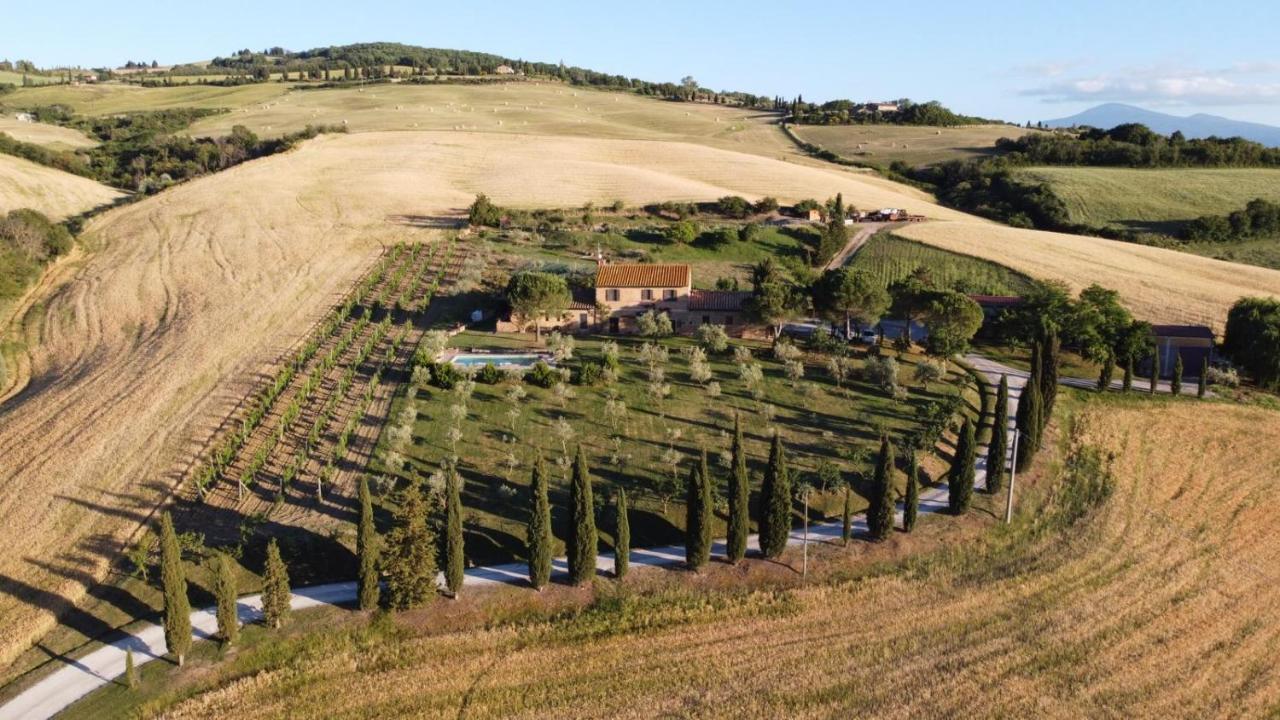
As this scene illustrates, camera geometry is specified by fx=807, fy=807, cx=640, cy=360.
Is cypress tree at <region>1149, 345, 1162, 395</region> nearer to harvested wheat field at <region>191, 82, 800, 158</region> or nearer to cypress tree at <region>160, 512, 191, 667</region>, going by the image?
cypress tree at <region>160, 512, 191, 667</region>

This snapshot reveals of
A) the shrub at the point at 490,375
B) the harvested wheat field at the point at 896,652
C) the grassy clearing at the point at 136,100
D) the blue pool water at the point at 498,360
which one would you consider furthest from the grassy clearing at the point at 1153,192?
the grassy clearing at the point at 136,100

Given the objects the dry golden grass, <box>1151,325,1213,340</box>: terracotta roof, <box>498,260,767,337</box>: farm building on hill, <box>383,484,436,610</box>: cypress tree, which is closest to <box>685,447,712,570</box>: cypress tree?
<box>383,484,436,610</box>: cypress tree

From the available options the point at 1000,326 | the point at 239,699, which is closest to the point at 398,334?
the point at 239,699

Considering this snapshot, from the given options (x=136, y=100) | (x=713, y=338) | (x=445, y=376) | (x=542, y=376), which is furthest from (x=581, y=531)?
(x=136, y=100)

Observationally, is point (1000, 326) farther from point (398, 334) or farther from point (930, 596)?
point (398, 334)

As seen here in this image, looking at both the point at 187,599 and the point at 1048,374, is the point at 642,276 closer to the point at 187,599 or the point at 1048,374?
the point at 1048,374

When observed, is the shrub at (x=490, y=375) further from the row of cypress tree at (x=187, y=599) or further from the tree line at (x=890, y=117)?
the tree line at (x=890, y=117)
